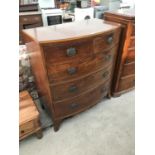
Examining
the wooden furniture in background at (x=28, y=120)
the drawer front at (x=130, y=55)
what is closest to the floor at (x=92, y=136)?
the wooden furniture in background at (x=28, y=120)

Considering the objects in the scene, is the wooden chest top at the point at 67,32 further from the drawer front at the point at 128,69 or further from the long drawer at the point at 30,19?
the long drawer at the point at 30,19

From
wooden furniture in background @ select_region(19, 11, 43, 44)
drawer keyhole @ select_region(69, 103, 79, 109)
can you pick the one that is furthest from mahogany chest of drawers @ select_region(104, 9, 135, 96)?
wooden furniture in background @ select_region(19, 11, 43, 44)

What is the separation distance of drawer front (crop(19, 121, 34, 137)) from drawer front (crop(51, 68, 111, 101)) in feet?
1.03

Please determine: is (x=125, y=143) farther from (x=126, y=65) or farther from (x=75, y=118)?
(x=126, y=65)

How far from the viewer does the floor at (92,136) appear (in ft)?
4.87

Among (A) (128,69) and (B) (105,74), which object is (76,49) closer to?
(B) (105,74)

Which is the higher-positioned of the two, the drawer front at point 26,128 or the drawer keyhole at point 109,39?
the drawer keyhole at point 109,39

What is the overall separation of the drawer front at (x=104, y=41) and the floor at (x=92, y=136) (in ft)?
2.61

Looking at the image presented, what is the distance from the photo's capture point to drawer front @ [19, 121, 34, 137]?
1400mm

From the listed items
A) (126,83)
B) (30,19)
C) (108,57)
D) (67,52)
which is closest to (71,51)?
(67,52)

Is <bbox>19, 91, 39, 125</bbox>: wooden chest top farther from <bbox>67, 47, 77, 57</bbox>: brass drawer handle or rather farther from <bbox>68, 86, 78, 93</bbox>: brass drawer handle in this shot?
<bbox>67, 47, 77, 57</bbox>: brass drawer handle

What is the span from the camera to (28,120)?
1.39 m

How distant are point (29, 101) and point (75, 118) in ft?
1.83
